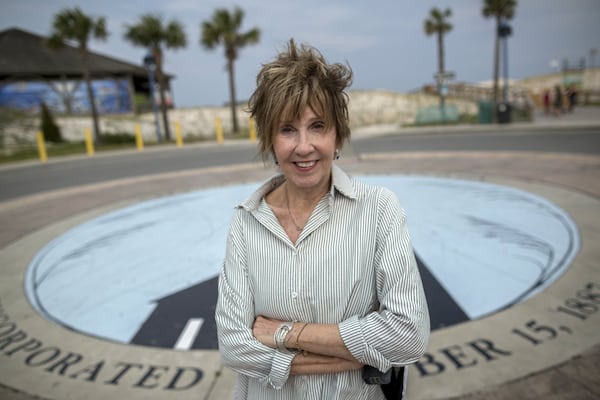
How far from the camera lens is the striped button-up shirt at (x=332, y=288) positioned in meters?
1.46

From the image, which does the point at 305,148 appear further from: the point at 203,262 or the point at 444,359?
the point at 203,262

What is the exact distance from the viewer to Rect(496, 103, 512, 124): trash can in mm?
19984

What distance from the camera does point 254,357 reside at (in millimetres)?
1509

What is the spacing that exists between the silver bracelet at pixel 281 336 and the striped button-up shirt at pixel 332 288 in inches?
1.1

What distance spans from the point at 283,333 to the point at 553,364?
226 centimetres

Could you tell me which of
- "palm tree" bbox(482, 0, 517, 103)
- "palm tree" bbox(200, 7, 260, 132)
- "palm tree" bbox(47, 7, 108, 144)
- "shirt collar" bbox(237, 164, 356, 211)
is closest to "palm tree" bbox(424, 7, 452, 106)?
"palm tree" bbox(482, 0, 517, 103)

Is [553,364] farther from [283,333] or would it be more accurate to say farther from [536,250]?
[536,250]

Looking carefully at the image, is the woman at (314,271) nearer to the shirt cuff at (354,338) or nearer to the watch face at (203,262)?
the shirt cuff at (354,338)

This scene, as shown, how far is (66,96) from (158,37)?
690 inches

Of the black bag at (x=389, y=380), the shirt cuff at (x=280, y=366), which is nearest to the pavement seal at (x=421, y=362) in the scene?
the black bag at (x=389, y=380)

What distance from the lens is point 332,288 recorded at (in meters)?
1.53

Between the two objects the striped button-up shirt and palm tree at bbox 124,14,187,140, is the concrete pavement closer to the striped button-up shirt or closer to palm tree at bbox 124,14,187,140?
the striped button-up shirt

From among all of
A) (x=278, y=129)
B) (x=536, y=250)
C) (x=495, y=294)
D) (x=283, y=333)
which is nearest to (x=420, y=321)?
(x=283, y=333)

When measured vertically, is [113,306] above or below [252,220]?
below
